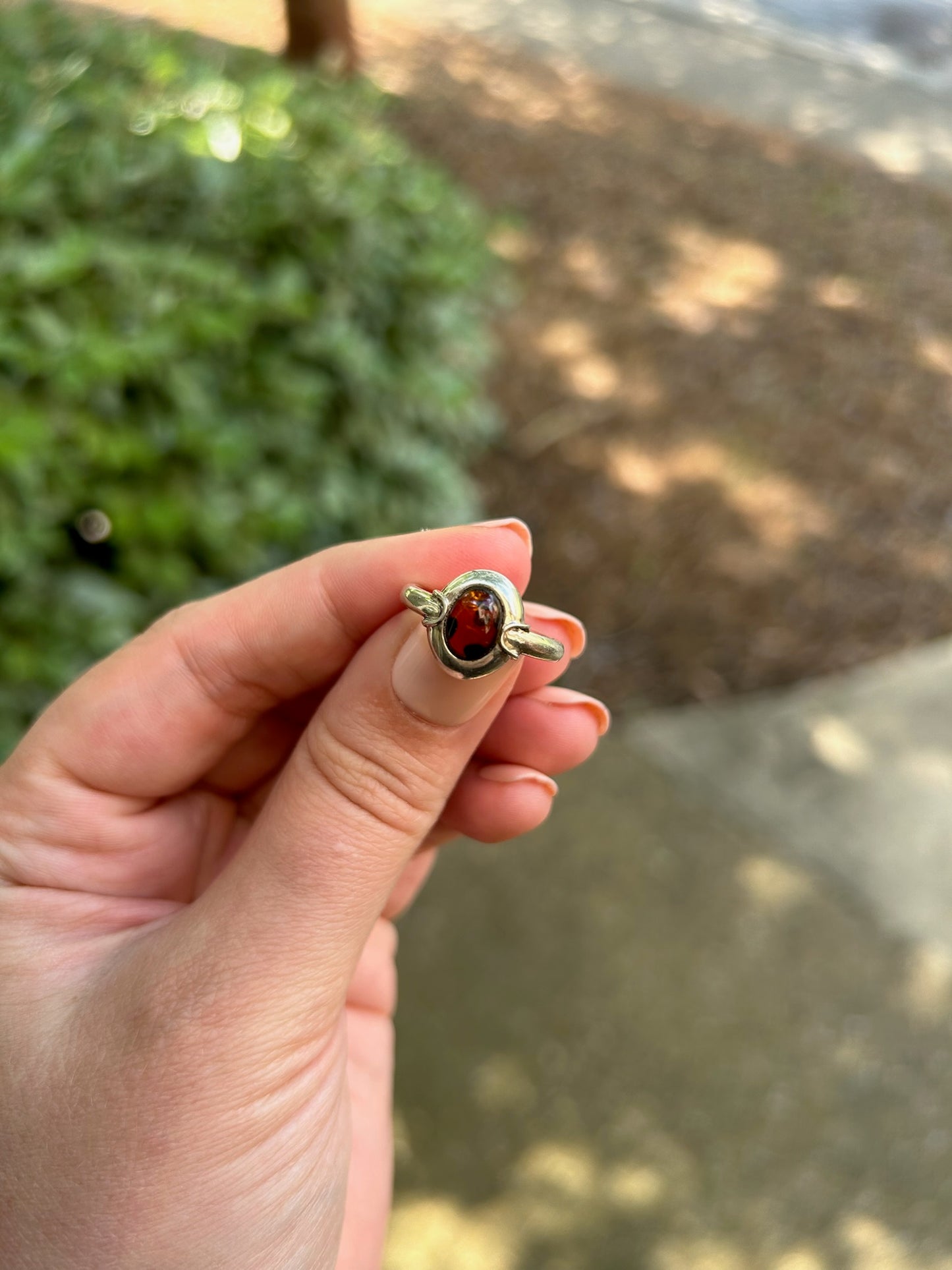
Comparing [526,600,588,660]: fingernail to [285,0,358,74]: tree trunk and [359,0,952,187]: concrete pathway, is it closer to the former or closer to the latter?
[285,0,358,74]: tree trunk

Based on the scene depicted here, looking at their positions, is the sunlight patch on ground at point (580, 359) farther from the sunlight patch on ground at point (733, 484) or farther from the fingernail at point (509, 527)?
the fingernail at point (509, 527)

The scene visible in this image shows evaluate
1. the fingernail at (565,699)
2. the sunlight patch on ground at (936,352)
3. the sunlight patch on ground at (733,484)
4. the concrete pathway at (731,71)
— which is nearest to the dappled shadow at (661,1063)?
the sunlight patch on ground at (733,484)

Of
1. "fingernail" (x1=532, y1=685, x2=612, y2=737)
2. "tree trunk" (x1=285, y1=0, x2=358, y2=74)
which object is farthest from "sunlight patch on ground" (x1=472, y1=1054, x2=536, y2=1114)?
"tree trunk" (x1=285, y1=0, x2=358, y2=74)

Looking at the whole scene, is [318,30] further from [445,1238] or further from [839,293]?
[445,1238]

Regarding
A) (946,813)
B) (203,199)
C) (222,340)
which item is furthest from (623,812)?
(203,199)

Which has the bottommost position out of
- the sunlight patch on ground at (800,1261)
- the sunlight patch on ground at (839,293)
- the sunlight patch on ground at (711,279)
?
the sunlight patch on ground at (800,1261)

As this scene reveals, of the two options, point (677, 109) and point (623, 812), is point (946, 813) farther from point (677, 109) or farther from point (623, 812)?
point (677, 109)
